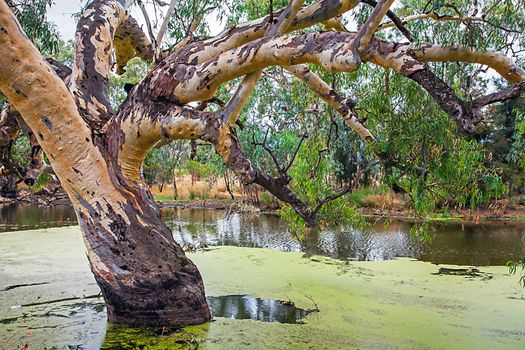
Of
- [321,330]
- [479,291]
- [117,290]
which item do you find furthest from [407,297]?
[117,290]

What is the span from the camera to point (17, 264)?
539 cm

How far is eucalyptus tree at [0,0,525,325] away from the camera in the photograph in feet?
9.56

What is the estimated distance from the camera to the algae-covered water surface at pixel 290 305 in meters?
2.95

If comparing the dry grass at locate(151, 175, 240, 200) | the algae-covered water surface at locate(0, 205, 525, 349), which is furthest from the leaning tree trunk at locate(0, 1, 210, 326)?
the dry grass at locate(151, 175, 240, 200)

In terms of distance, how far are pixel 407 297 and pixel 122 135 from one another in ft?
8.64

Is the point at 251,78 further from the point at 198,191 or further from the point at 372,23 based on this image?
the point at 198,191

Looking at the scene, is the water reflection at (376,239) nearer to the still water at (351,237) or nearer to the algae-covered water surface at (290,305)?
the still water at (351,237)

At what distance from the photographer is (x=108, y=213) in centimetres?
317

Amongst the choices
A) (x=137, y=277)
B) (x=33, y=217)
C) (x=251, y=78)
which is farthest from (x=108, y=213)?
(x=33, y=217)

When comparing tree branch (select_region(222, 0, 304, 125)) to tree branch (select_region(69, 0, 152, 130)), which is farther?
tree branch (select_region(69, 0, 152, 130))

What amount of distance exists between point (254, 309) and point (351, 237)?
530cm

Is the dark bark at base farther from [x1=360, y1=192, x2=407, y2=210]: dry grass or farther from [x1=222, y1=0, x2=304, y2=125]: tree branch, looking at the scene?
[x1=360, y1=192, x2=407, y2=210]: dry grass

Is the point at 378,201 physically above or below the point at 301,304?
above

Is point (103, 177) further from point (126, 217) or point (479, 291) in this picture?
point (479, 291)
